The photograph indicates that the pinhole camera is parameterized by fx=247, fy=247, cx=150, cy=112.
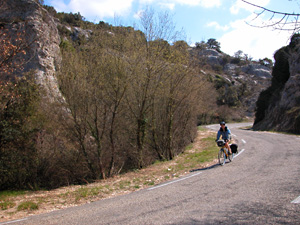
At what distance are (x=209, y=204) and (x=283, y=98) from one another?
3364 cm

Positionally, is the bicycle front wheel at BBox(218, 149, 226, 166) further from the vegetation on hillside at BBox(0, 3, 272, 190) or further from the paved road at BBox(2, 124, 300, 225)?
the vegetation on hillside at BBox(0, 3, 272, 190)

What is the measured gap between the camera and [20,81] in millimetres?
12516

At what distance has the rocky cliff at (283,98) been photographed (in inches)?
1147

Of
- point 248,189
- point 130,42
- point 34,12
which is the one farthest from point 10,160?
point 34,12

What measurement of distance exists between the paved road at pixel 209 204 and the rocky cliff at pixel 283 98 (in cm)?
2036

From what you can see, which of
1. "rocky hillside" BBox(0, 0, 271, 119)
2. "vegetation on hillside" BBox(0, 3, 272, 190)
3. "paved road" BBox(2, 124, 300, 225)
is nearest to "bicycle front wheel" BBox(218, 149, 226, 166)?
"paved road" BBox(2, 124, 300, 225)

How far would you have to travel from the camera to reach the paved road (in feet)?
15.5

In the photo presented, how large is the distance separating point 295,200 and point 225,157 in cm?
556

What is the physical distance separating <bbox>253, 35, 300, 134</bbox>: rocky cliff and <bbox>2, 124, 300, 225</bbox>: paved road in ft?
66.8

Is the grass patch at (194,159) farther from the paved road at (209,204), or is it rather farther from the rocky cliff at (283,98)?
the rocky cliff at (283,98)

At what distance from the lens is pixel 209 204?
5555 mm

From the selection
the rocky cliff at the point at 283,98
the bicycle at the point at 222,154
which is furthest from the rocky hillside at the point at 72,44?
the rocky cliff at the point at 283,98

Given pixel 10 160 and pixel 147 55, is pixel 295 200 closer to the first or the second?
pixel 147 55

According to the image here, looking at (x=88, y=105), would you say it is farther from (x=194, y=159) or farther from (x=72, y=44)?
(x=194, y=159)
